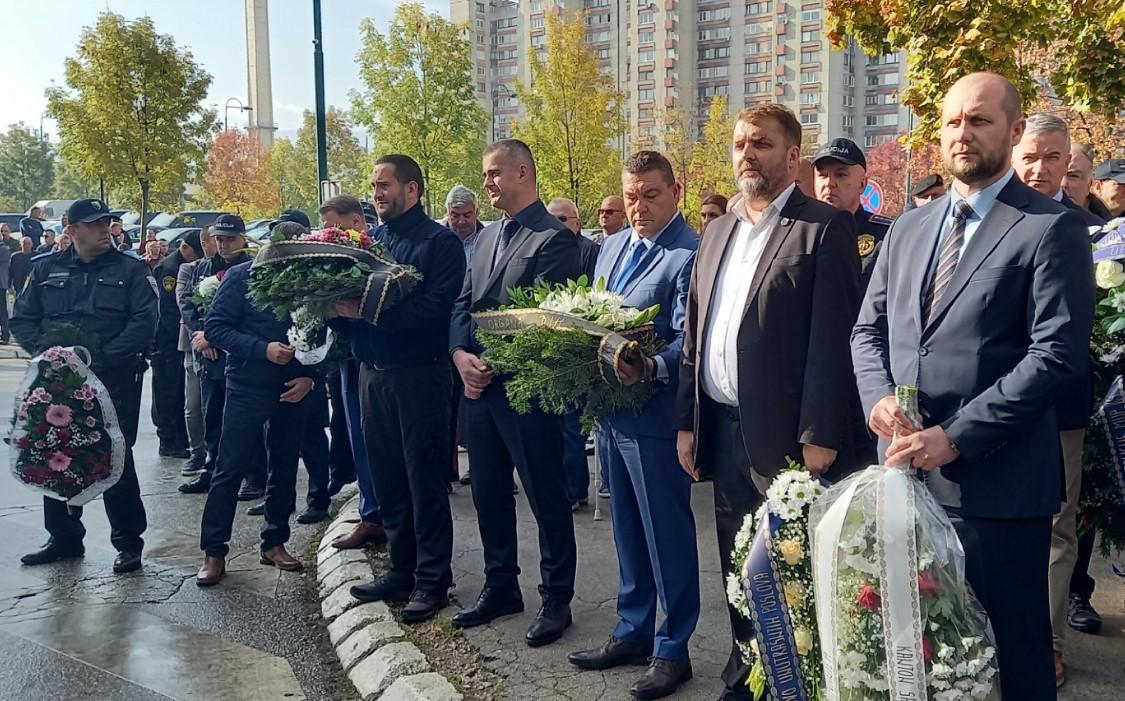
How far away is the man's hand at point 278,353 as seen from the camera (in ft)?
20.9

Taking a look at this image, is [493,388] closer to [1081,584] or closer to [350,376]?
[350,376]

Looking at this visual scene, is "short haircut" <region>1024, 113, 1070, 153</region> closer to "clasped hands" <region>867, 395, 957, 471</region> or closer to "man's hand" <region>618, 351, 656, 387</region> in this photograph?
"man's hand" <region>618, 351, 656, 387</region>

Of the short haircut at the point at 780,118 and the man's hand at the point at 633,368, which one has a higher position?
the short haircut at the point at 780,118

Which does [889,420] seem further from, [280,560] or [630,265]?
[280,560]

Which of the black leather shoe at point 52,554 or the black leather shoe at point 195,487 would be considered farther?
the black leather shoe at point 195,487

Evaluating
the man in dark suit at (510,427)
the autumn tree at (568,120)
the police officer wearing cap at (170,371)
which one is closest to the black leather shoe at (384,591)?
the man in dark suit at (510,427)

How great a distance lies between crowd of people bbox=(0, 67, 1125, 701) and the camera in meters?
2.96

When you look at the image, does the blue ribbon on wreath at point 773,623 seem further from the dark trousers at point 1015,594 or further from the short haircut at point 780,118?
the short haircut at point 780,118

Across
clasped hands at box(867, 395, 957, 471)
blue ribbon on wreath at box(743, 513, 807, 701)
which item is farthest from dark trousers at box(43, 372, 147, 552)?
clasped hands at box(867, 395, 957, 471)

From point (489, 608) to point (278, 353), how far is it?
2.35 meters

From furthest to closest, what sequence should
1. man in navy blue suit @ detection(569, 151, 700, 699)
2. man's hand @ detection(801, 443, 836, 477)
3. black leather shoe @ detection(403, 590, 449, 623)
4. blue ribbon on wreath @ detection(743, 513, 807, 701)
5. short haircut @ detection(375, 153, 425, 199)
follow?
1. short haircut @ detection(375, 153, 425, 199)
2. black leather shoe @ detection(403, 590, 449, 623)
3. man in navy blue suit @ detection(569, 151, 700, 699)
4. man's hand @ detection(801, 443, 836, 477)
5. blue ribbon on wreath @ detection(743, 513, 807, 701)

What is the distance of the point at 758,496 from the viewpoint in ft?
12.8

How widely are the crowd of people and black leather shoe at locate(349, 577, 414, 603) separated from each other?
1 cm

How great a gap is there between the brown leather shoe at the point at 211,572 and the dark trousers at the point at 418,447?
4.57 feet
